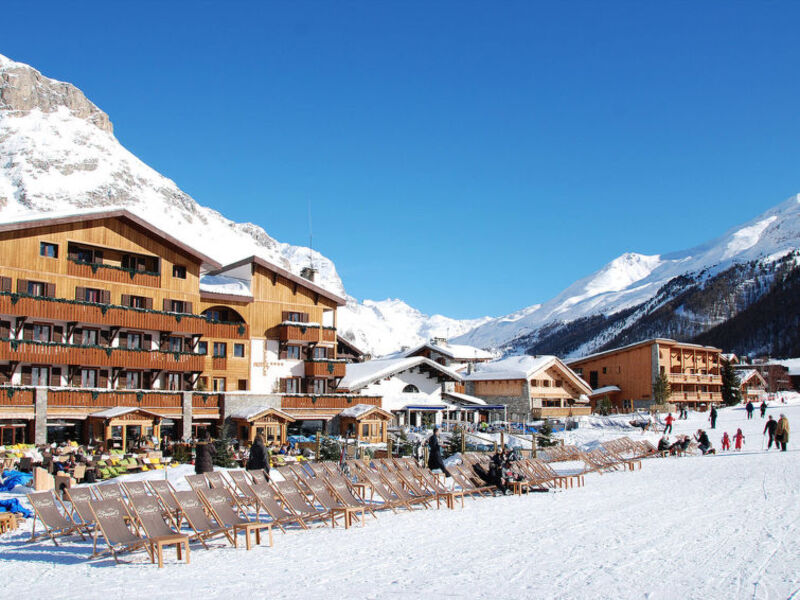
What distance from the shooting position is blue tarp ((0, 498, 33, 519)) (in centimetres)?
1437

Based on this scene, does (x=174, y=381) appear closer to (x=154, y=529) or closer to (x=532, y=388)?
(x=154, y=529)

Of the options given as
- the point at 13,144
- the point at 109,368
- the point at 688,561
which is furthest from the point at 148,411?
the point at 13,144

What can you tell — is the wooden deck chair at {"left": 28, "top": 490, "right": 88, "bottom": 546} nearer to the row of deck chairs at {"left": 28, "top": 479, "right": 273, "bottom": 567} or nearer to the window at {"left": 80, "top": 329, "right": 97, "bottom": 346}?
the row of deck chairs at {"left": 28, "top": 479, "right": 273, "bottom": 567}

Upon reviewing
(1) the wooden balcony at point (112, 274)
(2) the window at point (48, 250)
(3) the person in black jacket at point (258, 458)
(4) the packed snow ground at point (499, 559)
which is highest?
(2) the window at point (48, 250)

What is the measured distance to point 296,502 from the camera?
13984mm

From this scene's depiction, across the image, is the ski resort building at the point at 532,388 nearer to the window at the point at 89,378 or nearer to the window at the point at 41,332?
the window at the point at 89,378

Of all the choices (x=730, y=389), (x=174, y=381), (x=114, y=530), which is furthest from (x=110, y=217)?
(x=730, y=389)

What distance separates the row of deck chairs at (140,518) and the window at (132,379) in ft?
72.3

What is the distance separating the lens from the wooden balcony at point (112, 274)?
3272 cm

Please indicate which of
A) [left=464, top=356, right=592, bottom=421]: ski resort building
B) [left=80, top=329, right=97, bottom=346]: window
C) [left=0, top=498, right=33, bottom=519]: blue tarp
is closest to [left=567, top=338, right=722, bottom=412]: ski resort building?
[left=464, top=356, right=592, bottom=421]: ski resort building

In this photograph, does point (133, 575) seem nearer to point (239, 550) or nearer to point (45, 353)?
point (239, 550)

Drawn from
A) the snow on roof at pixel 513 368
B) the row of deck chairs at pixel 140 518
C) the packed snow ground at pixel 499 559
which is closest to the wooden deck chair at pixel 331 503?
the packed snow ground at pixel 499 559

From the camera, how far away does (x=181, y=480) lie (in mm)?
18938

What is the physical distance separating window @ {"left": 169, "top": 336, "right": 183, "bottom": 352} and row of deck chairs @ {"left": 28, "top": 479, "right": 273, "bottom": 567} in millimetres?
23122
